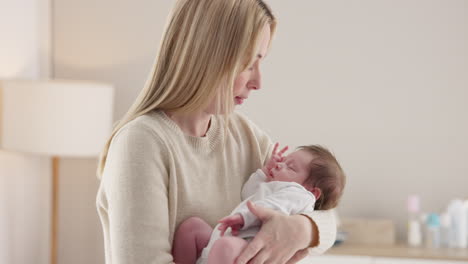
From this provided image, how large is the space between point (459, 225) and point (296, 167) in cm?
186

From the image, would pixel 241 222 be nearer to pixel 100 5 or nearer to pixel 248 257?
pixel 248 257

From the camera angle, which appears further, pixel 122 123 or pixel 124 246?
pixel 122 123

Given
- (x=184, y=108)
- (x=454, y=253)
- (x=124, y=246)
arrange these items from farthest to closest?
1. (x=454, y=253)
2. (x=184, y=108)
3. (x=124, y=246)

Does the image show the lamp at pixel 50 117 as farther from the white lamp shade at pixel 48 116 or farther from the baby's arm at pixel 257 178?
the baby's arm at pixel 257 178

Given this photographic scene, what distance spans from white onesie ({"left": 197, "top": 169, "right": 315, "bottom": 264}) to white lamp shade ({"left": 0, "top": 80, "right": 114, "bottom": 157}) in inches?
68.1

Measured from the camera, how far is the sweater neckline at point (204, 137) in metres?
1.42

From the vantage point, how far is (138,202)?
1270 mm

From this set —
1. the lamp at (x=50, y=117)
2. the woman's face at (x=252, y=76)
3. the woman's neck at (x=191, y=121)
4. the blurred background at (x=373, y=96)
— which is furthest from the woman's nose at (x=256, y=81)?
the blurred background at (x=373, y=96)

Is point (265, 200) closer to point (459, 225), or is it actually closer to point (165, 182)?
point (165, 182)

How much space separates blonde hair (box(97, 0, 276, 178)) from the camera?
4.40 feet

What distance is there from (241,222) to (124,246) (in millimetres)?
236

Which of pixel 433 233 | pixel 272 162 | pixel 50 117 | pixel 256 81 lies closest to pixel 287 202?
pixel 272 162

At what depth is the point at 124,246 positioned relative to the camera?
1.28 m

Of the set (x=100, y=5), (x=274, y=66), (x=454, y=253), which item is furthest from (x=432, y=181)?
(x=100, y=5)
